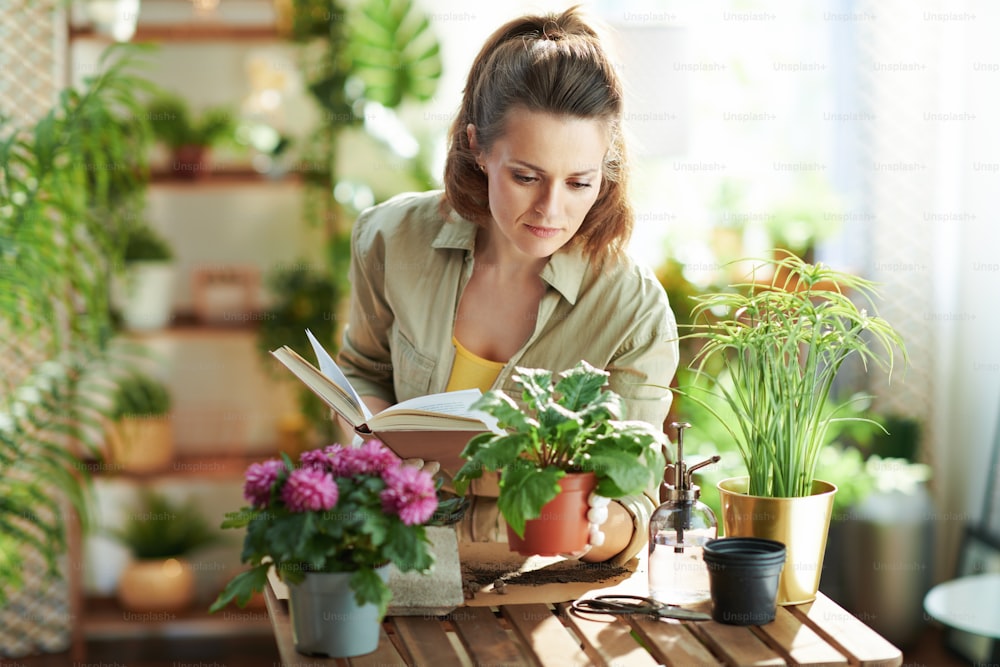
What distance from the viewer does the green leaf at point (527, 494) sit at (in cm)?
133

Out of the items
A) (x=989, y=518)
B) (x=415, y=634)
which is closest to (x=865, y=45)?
(x=989, y=518)

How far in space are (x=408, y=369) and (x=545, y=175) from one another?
50 cm

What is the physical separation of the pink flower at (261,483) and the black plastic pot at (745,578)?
567 millimetres

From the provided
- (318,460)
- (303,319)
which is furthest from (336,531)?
(303,319)

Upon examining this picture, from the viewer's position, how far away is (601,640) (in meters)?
1.37

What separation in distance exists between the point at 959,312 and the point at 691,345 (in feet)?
3.22

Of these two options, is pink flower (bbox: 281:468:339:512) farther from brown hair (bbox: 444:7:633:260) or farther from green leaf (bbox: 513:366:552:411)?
brown hair (bbox: 444:7:633:260)

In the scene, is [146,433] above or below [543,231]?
below

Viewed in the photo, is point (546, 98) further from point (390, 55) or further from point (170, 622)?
point (170, 622)

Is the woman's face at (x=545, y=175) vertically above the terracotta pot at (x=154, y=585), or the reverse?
the woman's face at (x=545, y=175)

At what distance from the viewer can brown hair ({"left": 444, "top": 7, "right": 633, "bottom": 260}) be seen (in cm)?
170

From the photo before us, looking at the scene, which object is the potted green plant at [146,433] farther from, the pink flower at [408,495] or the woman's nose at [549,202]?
the pink flower at [408,495]

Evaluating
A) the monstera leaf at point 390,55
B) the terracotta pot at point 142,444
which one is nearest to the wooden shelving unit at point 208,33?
the monstera leaf at point 390,55

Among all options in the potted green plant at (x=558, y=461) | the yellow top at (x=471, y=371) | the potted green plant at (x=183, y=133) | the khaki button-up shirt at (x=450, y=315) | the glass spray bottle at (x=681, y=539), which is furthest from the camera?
the potted green plant at (x=183, y=133)
